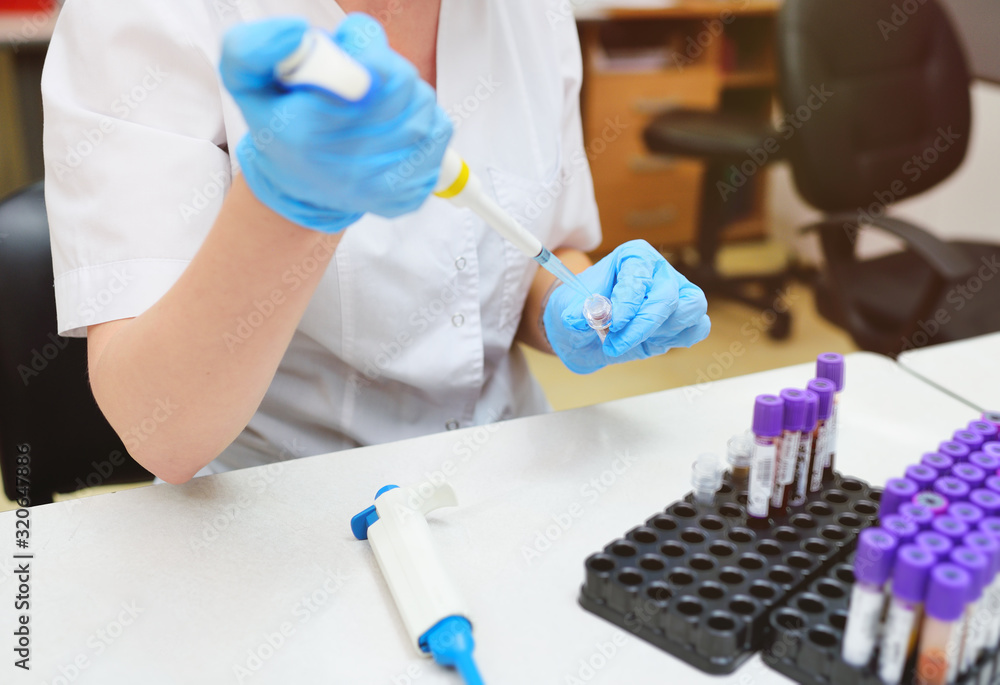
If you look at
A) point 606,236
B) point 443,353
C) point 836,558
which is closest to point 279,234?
point 443,353

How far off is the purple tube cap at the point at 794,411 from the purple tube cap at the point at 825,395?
0.03 m

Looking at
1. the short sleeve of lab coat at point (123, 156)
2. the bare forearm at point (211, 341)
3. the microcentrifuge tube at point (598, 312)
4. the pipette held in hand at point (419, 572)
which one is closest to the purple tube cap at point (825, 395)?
the microcentrifuge tube at point (598, 312)

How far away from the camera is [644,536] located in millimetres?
745

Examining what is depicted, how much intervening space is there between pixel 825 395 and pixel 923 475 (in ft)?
0.48

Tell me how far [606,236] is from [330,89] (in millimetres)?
2799

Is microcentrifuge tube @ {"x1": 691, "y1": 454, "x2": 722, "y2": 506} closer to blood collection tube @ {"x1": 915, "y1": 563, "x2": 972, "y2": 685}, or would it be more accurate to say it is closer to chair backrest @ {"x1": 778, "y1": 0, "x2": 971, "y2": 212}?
blood collection tube @ {"x1": 915, "y1": 563, "x2": 972, "y2": 685}

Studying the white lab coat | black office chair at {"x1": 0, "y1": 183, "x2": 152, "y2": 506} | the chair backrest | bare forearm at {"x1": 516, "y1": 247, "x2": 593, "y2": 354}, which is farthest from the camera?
the chair backrest

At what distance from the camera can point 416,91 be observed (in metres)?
0.59

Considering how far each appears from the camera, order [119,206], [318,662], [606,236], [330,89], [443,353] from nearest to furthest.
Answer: [330,89] < [318,662] < [119,206] < [443,353] < [606,236]

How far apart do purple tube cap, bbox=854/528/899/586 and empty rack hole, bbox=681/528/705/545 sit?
17 centimetres

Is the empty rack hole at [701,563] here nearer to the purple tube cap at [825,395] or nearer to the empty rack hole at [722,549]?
the empty rack hole at [722,549]

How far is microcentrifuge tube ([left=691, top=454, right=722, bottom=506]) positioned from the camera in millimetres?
816

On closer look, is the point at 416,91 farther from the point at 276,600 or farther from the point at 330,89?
the point at 276,600

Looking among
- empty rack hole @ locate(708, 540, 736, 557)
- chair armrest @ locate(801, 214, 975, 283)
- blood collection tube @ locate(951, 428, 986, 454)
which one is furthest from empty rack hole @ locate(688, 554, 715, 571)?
chair armrest @ locate(801, 214, 975, 283)
